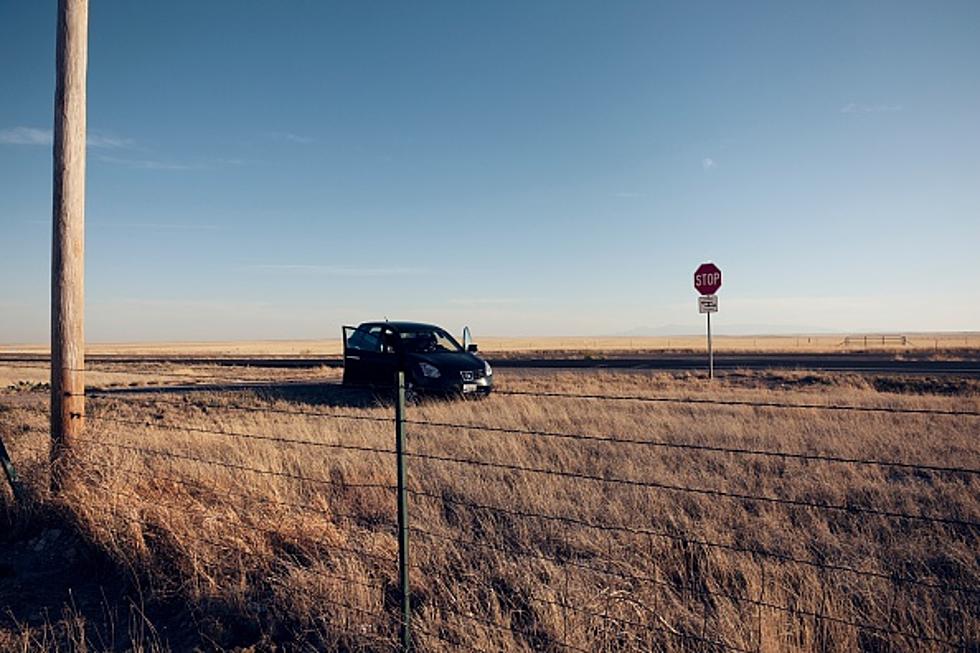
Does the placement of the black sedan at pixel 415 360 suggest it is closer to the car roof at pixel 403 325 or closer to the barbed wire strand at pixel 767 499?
the car roof at pixel 403 325

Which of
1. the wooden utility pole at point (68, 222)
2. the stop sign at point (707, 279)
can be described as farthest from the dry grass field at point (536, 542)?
the stop sign at point (707, 279)

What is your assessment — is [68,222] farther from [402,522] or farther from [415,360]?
[415,360]

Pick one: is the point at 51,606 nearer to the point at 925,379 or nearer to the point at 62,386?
the point at 62,386

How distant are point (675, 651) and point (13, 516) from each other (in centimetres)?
525

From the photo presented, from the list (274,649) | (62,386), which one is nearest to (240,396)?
(62,386)

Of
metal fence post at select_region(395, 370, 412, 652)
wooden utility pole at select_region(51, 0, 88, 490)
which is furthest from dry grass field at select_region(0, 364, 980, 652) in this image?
wooden utility pole at select_region(51, 0, 88, 490)

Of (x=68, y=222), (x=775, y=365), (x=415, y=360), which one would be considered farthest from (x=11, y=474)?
(x=775, y=365)

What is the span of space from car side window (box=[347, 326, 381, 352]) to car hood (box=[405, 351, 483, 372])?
941 millimetres

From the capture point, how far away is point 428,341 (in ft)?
43.9

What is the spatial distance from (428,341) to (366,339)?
4.35 ft

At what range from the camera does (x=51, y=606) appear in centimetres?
398

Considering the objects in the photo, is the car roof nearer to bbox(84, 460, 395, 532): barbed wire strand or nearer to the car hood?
the car hood

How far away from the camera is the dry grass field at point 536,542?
3.35m

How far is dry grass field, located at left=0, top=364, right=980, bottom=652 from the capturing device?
11.0 ft
